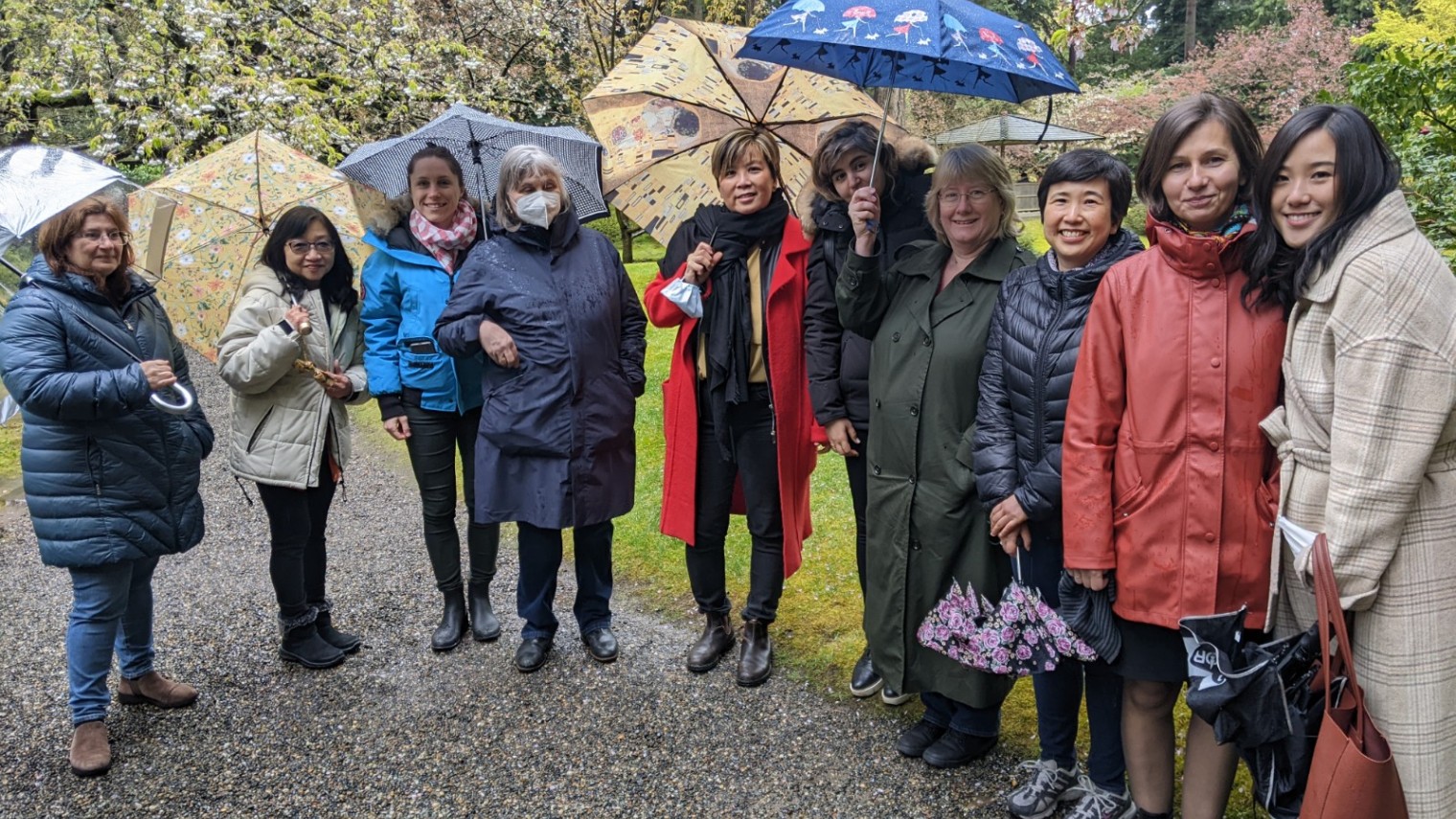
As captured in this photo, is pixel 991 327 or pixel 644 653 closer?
pixel 991 327

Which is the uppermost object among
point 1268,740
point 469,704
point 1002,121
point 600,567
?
point 1002,121

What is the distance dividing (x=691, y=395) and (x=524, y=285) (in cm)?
79

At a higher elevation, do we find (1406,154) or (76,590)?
(1406,154)

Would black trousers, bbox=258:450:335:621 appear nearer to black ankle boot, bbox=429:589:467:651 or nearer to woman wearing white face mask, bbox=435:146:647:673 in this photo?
black ankle boot, bbox=429:589:467:651

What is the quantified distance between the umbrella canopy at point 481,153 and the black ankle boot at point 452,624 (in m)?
1.81

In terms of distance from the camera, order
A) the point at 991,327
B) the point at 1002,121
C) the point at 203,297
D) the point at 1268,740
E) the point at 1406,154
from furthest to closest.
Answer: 1. the point at 1002,121
2. the point at 1406,154
3. the point at 203,297
4. the point at 991,327
5. the point at 1268,740

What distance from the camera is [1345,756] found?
1815mm

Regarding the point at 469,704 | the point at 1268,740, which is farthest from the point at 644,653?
the point at 1268,740

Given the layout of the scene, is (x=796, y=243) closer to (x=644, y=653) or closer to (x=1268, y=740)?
(x=644, y=653)

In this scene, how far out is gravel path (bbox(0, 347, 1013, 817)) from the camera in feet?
10.1

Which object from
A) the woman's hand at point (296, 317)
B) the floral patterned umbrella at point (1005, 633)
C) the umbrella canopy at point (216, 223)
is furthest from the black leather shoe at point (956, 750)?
the umbrella canopy at point (216, 223)

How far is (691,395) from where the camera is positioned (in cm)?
365

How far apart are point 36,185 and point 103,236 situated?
0.26 meters

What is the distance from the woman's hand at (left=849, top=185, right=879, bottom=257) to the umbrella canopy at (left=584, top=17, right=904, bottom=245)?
0.79 meters
